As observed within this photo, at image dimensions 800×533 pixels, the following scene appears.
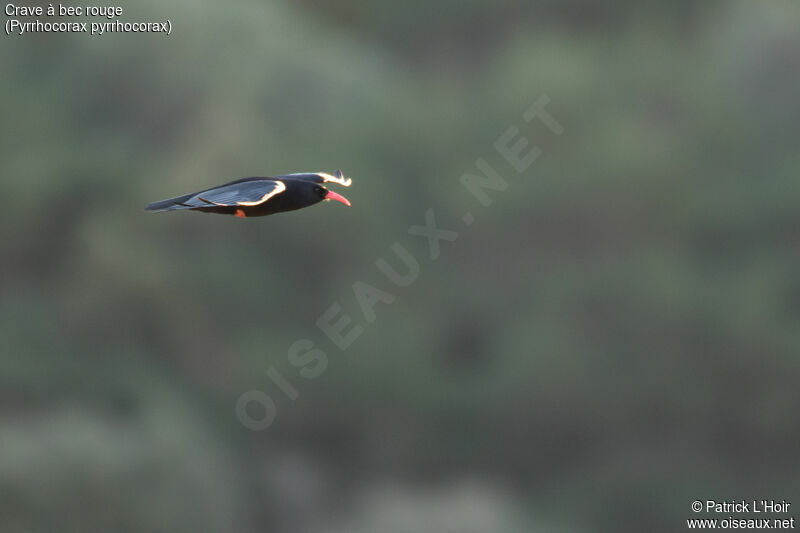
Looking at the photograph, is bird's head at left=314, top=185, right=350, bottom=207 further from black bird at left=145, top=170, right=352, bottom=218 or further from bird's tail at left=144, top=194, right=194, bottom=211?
bird's tail at left=144, top=194, right=194, bottom=211

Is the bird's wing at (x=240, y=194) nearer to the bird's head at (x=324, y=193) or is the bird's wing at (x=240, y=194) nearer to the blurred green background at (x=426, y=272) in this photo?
the bird's head at (x=324, y=193)

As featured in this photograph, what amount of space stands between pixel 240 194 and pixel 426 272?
509cm

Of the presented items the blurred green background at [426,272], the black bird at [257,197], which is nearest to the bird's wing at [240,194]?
the black bird at [257,197]

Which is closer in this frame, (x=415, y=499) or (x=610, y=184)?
(x=415, y=499)

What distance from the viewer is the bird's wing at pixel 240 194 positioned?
5.15ft

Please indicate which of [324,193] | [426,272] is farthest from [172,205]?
[426,272]

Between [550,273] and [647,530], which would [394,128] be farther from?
[647,530]

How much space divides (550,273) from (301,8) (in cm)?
301

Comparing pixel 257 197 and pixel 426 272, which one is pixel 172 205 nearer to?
pixel 257 197

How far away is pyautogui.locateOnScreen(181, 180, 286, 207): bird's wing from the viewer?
5.15 ft

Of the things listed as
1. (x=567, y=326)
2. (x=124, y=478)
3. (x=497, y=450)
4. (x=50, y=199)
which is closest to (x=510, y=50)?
(x=567, y=326)

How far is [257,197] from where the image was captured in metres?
1.65

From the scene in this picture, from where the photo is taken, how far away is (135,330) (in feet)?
22.3

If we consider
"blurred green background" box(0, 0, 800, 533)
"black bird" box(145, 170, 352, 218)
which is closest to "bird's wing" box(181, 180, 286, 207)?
"black bird" box(145, 170, 352, 218)
